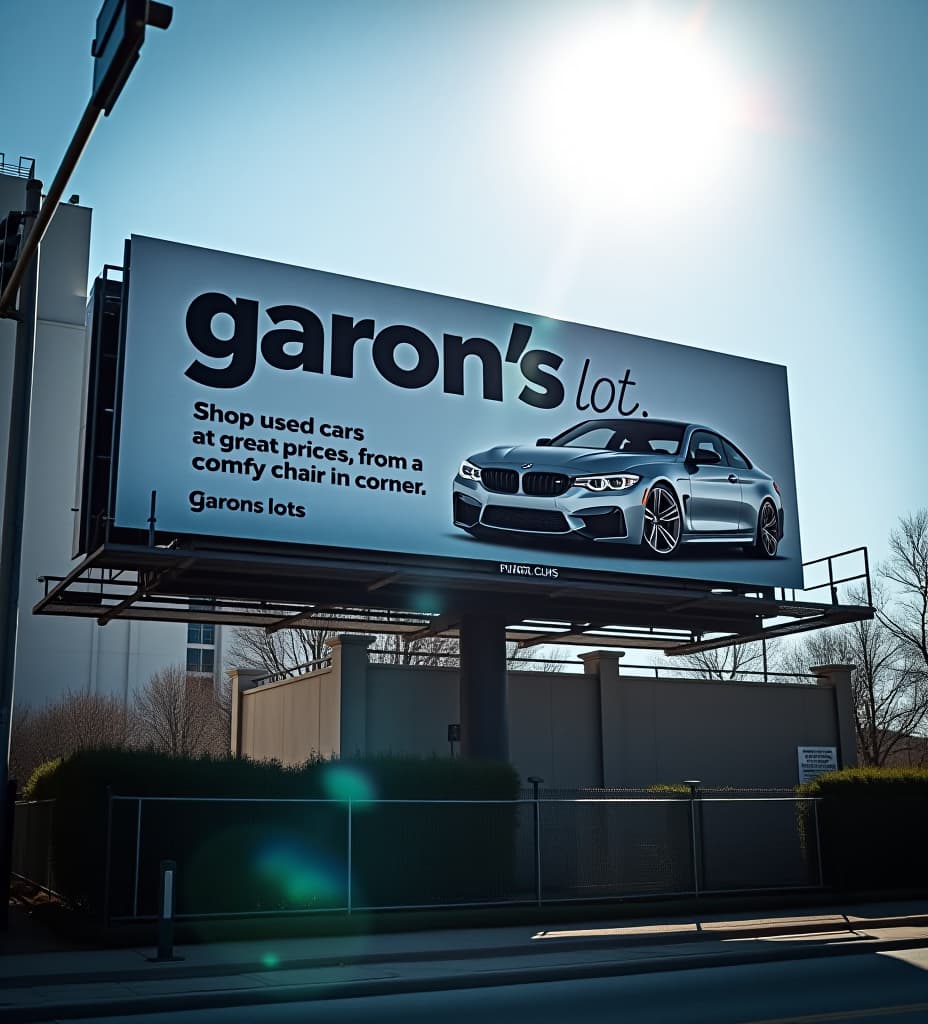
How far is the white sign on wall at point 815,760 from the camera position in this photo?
91.4ft

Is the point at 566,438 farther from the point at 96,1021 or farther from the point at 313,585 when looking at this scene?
the point at 96,1021

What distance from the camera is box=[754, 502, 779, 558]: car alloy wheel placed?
24062 mm

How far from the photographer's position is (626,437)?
22.8m

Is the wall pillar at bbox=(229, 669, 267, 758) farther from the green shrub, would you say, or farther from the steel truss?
the green shrub

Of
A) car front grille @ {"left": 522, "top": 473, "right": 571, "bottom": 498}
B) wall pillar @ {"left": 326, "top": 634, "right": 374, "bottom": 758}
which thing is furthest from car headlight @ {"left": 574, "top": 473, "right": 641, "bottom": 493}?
wall pillar @ {"left": 326, "top": 634, "right": 374, "bottom": 758}

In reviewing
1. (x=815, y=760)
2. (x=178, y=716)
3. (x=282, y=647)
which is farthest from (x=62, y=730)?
(x=815, y=760)

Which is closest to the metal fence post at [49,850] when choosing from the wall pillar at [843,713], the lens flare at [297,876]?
the lens flare at [297,876]

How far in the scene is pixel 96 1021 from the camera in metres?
10.5

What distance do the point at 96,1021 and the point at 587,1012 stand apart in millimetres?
4346

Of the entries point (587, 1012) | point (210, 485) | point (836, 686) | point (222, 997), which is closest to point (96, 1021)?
point (222, 997)

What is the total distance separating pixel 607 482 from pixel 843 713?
10.6m

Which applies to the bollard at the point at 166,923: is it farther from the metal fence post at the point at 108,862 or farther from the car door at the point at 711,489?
the car door at the point at 711,489

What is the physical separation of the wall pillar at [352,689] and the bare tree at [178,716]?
35081 mm

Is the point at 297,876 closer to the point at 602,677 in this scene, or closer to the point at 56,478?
the point at 602,677
